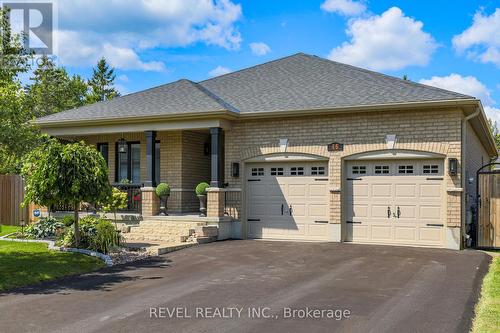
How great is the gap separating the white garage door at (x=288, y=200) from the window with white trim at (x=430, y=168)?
116 inches

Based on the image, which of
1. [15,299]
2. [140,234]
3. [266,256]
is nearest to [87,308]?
[15,299]

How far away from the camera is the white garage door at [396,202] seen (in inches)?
580

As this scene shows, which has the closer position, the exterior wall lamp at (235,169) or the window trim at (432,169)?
the window trim at (432,169)

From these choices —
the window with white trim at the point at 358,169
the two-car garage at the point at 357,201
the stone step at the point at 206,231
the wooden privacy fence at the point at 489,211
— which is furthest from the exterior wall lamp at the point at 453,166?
the stone step at the point at 206,231

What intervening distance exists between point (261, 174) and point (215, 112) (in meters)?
2.62

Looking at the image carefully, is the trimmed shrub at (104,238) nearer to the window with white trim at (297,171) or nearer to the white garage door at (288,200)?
the white garage door at (288,200)

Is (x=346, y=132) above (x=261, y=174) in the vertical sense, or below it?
above

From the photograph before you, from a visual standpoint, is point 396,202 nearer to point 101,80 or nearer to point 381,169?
point 381,169

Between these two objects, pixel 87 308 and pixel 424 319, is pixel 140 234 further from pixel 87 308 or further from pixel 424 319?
pixel 424 319

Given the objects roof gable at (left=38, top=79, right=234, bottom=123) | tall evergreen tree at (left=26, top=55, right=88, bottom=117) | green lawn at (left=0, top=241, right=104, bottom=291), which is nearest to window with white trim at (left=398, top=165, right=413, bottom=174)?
roof gable at (left=38, top=79, right=234, bottom=123)

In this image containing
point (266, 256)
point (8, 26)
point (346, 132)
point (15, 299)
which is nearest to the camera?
point (15, 299)

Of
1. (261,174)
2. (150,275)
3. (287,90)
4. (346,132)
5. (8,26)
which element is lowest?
(150,275)

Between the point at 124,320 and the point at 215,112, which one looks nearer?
the point at 124,320

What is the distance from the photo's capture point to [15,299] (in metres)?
8.49
